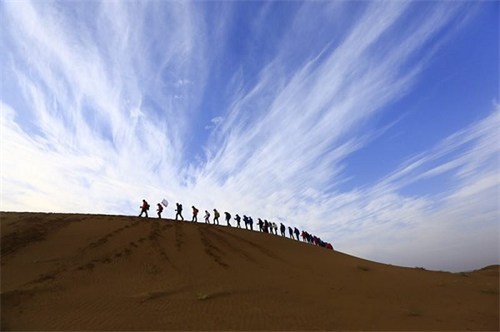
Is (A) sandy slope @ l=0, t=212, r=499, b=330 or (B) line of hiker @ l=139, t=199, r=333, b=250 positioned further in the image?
(B) line of hiker @ l=139, t=199, r=333, b=250

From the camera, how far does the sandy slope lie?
9.05 meters

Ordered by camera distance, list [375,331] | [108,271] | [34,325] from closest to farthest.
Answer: [34,325]
[375,331]
[108,271]

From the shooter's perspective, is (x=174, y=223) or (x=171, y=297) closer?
(x=171, y=297)

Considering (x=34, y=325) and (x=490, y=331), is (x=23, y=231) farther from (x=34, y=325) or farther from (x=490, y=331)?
(x=490, y=331)

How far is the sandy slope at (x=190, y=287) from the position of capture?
9055 millimetres

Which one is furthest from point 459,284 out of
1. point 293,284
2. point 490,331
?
point 293,284

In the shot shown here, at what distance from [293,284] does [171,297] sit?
594 cm

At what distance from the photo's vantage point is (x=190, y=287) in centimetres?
1162

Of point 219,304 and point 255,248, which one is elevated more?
point 255,248

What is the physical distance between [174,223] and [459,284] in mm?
18186

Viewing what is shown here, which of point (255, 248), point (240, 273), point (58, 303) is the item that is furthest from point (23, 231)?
point (255, 248)

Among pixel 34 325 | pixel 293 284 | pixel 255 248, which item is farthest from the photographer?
pixel 255 248

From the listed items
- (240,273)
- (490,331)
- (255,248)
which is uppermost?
(255,248)

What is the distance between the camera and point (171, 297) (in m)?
Result: 10.5
